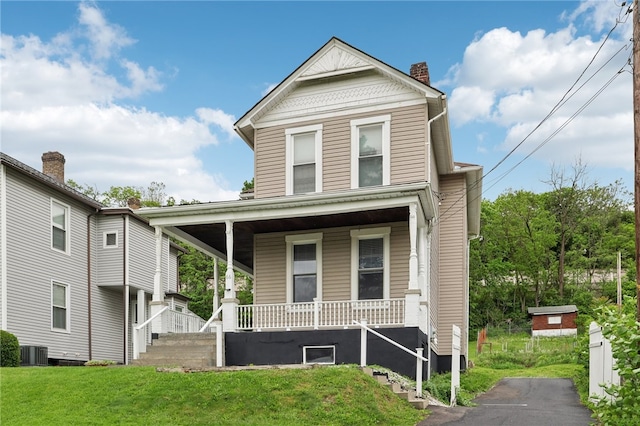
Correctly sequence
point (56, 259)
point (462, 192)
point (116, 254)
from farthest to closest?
point (116, 254)
point (56, 259)
point (462, 192)

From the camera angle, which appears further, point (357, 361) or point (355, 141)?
point (355, 141)

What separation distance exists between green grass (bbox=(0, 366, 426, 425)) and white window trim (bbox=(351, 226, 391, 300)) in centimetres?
431

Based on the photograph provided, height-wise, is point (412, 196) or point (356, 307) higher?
point (412, 196)

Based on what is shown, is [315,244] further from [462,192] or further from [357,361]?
[462,192]

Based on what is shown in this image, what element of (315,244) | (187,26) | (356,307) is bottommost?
(356,307)

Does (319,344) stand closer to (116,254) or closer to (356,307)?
(356,307)

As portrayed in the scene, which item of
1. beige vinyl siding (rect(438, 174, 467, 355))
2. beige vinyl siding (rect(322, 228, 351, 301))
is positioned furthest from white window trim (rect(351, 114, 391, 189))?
beige vinyl siding (rect(438, 174, 467, 355))

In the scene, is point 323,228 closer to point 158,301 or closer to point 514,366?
point 158,301

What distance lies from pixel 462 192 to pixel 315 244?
574 cm

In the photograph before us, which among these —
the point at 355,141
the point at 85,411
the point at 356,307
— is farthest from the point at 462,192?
the point at 85,411

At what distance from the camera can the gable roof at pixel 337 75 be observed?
52.9ft

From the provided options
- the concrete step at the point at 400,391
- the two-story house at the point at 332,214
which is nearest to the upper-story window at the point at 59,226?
the two-story house at the point at 332,214

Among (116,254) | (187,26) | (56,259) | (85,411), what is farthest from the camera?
(116,254)

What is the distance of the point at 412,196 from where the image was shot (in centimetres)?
1380
